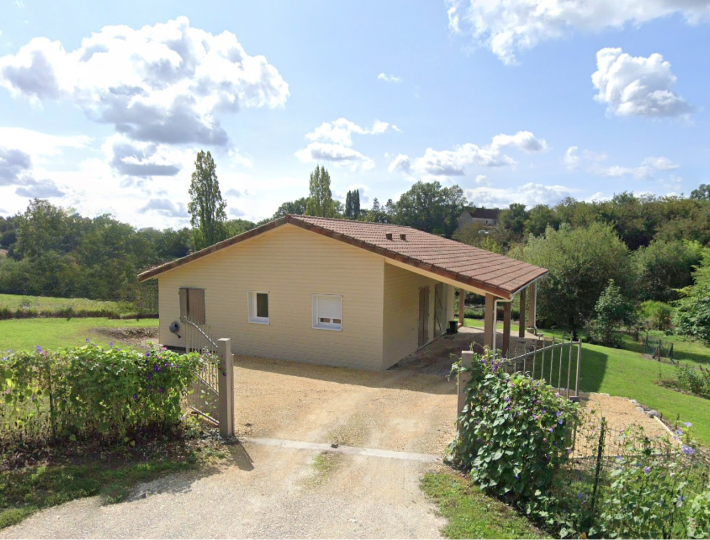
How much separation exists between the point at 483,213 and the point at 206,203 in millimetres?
70570

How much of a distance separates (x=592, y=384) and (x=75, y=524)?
11.6 metres

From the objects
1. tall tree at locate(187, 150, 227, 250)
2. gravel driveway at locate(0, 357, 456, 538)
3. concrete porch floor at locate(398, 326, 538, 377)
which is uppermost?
tall tree at locate(187, 150, 227, 250)

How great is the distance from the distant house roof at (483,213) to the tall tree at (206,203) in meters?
59.7

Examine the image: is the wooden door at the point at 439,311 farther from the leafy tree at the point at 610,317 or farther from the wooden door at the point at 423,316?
the leafy tree at the point at 610,317

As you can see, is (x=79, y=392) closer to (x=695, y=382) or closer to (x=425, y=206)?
(x=695, y=382)

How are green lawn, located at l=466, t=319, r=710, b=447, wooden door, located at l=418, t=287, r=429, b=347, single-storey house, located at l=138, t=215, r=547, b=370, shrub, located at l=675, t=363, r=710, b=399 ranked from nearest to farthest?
1. green lawn, located at l=466, t=319, r=710, b=447
2. single-storey house, located at l=138, t=215, r=547, b=370
3. shrub, located at l=675, t=363, r=710, b=399
4. wooden door, located at l=418, t=287, r=429, b=347

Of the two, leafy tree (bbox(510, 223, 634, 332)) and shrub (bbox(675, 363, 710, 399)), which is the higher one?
leafy tree (bbox(510, 223, 634, 332))

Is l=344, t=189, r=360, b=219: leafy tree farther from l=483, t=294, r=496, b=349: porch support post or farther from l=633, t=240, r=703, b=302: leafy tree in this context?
l=483, t=294, r=496, b=349: porch support post

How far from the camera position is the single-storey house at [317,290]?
12094 mm

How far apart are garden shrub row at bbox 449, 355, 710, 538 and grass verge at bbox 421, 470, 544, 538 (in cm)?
15

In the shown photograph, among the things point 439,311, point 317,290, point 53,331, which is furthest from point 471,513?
point 53,331

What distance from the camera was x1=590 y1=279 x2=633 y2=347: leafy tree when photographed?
21516 mm

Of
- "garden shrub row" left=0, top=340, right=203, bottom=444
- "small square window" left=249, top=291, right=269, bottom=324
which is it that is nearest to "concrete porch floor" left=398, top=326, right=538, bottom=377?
"small square window" left=249, top=291, right=269, bottom=324

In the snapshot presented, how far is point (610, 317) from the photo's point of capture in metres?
21.6
